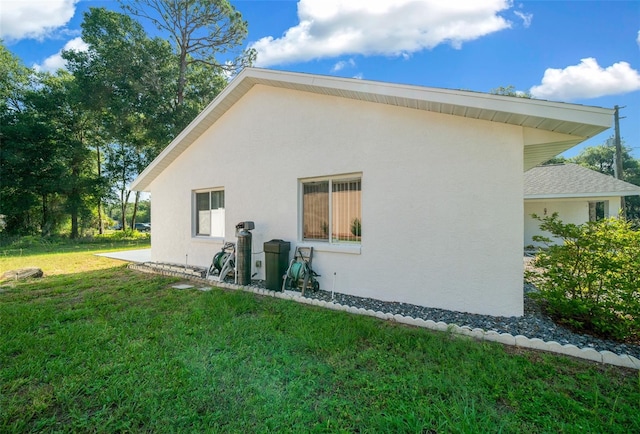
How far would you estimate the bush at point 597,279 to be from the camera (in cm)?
361

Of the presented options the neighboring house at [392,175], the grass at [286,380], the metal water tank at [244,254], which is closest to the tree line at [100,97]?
the neighboring house at [392,175]

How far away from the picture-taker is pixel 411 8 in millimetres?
5797

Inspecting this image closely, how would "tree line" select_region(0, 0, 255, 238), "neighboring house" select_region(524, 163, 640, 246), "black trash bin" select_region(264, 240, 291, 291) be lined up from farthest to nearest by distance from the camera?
"tree line" select_region(0, 0, 255, 238)
"neighboring house" select_region(524, 163, 640, 246)
"black trash bin" select_region(264, 240, 291, 291)

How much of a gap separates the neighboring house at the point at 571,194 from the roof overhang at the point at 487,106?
329 inches

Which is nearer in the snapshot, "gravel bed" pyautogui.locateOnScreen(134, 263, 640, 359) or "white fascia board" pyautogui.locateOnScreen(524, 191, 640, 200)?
"gravel bed" pyautogui.locateOnScreen(134, 263, 640, 359)

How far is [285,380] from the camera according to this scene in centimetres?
294

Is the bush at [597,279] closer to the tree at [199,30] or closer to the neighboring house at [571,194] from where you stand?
the neighboring house at [571,194]

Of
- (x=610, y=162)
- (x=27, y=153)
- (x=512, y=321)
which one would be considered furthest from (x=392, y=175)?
(x=610, y=162)

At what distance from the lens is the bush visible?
3.61 metres

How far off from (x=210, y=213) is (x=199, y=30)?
15.8m

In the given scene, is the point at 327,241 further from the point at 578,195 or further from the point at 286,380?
the point at 578,195

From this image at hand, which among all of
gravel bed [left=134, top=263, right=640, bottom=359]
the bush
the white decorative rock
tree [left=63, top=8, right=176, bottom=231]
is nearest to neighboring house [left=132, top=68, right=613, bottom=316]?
gravel bed [left=134, top=263, right=640, bottom=359]

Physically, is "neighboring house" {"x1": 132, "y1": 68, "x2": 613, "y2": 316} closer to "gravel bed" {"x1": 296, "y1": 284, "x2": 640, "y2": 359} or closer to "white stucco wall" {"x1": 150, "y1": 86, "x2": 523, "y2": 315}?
"white stucco wall" {"x1": 150, "y1": 86, "x2": 523, "y2": 315}

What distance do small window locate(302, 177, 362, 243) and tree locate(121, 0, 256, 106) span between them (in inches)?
652
